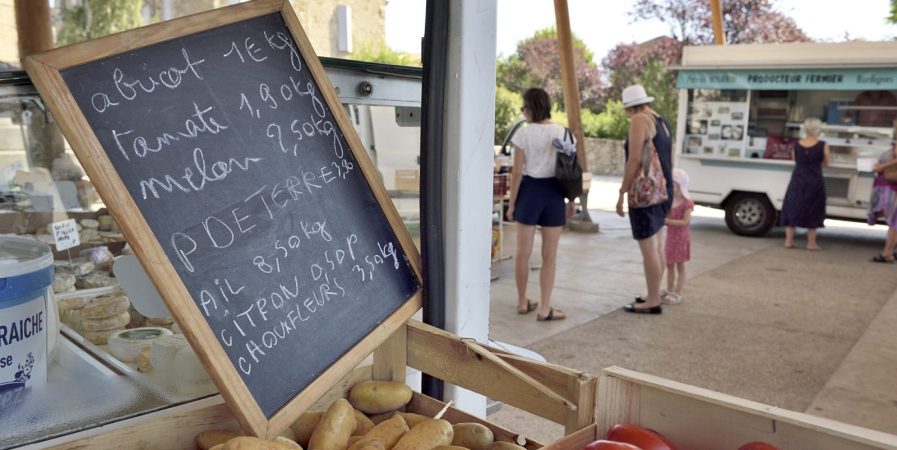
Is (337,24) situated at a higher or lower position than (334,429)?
higher

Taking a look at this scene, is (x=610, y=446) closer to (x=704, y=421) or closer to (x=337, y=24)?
(x=704, y=421)

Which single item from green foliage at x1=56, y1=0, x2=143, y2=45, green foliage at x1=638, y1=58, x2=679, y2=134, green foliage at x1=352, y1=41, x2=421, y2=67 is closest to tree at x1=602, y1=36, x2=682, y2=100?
green foliage at x1=638, y1=58, x2=679, y2=134

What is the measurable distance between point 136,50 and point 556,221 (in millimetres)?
4335

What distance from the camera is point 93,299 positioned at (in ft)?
7.77

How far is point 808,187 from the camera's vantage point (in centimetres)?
930

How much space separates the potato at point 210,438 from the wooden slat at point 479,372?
566 mm

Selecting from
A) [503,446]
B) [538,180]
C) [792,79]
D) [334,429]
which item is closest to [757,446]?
[503,446]

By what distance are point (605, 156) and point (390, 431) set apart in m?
21.1

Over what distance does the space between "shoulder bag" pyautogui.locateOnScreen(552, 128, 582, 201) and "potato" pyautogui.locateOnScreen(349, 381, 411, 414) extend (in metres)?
3.70

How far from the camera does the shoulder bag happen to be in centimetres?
540

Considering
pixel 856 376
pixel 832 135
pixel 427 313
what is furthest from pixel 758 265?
pixel 427 313

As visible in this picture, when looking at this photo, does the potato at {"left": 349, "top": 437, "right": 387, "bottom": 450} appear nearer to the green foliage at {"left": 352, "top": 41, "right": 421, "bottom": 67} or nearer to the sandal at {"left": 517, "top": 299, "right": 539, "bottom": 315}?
the sandal at {"left": 517, "top": 299, "right": 539, "bottom": 315}

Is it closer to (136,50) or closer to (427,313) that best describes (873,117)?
(427,313)

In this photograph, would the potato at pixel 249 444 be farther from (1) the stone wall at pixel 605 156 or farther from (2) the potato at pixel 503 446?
(1) the stone wall at pixel 605 156
